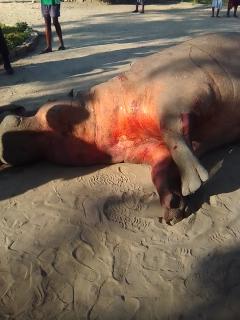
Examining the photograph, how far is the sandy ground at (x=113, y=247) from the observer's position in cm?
264

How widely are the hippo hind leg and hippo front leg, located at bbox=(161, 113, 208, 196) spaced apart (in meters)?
1.25

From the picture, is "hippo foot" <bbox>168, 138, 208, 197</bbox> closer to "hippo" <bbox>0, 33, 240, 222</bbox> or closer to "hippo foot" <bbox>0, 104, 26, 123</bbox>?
"hippo" <bbox>0, 33, 240, 222</bbox>

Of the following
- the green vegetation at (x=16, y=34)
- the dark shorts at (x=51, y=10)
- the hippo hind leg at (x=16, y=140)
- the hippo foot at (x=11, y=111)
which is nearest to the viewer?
the hippo hind leg at (x=16, y=140)

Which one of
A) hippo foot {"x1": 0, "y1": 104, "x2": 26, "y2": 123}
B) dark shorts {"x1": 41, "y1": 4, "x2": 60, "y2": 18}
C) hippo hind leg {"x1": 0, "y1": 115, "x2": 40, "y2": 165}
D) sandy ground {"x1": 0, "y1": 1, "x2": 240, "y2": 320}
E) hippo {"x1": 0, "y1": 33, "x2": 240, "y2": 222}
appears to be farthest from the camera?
dark shorts {"x1": 41, "y1": 4, "x2": 60, "y2": 18}

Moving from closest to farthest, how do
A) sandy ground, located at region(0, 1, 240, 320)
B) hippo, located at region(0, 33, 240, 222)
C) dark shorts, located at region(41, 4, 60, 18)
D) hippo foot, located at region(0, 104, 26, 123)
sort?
sandy ground, located at region(0, 1, 240, 320) < hippo, located at region(0, 33, 240, 222) < hippo foot, located at region(0, 104, 26, 123) < dark shorts, located at region(41, 4, 60, 18)

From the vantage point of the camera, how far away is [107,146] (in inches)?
160

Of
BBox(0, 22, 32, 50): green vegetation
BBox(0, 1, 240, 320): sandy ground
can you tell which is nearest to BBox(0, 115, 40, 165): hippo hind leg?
BBox(0, 1, 240, 320): sandy ground

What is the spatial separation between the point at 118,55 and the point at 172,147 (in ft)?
15.8

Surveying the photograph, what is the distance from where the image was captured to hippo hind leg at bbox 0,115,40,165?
12.8ft

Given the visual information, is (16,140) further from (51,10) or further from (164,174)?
(51,10)

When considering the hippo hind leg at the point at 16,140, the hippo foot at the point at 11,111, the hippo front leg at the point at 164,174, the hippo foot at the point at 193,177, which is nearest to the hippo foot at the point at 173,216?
the hippo front leg at the point at 164,174

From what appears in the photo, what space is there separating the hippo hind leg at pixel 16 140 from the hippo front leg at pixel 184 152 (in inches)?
49.1

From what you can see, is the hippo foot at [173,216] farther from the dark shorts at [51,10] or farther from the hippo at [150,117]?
the dark shorts at [51,10]

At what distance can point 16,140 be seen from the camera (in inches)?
155
